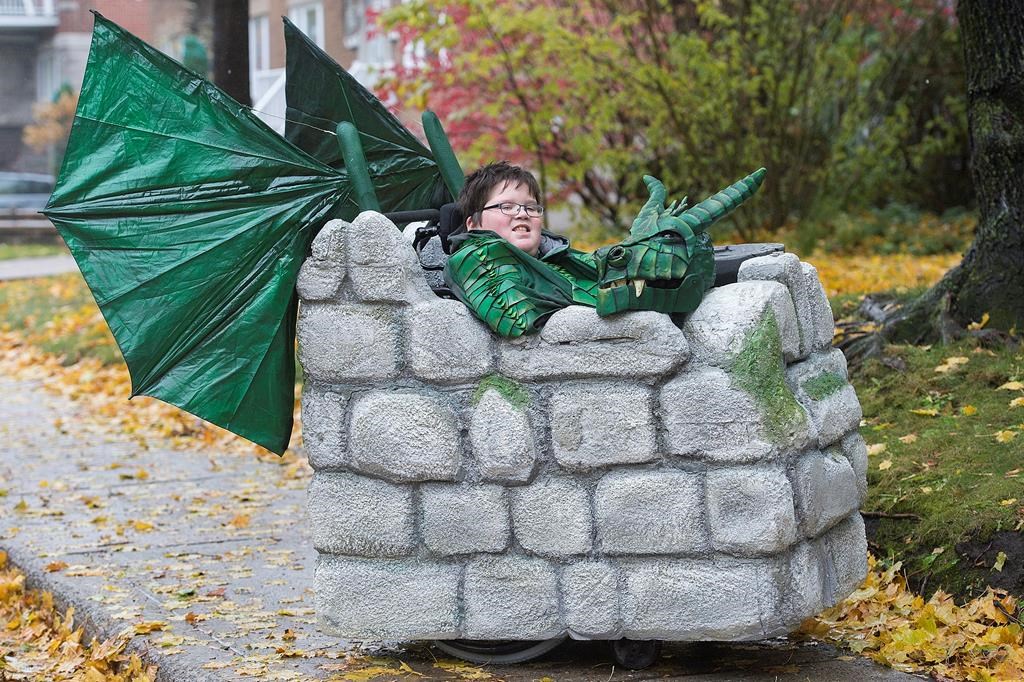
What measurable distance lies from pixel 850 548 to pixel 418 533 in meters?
1.25

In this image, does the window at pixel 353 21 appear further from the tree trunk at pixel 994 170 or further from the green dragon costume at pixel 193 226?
the green dragon costume at pixel 193 226

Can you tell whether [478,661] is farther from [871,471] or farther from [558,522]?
[871,471]

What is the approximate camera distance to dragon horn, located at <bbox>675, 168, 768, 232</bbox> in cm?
351

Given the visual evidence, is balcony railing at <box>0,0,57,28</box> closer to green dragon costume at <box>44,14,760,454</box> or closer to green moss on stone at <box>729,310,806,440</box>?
green dragon costume at <box>44,14,760,454</box>

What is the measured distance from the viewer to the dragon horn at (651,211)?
11.5 ft

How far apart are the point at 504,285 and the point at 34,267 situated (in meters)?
16.7

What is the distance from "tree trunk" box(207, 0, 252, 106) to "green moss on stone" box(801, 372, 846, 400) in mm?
5078

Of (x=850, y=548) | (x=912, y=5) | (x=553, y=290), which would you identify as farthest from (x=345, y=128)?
(x=912, y=5)

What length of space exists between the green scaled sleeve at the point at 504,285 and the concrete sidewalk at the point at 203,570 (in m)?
1.01

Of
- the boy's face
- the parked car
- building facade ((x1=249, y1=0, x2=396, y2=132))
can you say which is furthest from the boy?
the parked car

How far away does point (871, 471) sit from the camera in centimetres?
502

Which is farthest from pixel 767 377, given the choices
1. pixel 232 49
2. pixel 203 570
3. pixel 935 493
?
pixel 232 49

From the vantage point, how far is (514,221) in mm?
3967

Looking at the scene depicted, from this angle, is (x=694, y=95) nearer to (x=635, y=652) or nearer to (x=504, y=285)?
(x=504, y=285)
